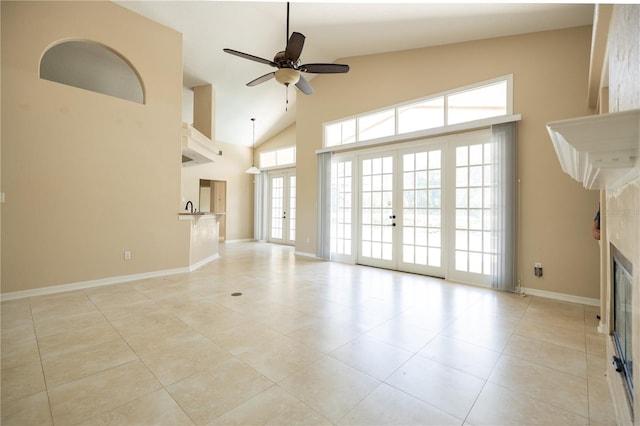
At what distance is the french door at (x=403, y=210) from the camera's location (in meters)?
4.89

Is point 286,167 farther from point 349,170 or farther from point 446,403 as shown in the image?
point 446,403

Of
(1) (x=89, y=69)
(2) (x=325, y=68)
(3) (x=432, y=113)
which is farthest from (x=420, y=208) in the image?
(1) (x=89, y=69)

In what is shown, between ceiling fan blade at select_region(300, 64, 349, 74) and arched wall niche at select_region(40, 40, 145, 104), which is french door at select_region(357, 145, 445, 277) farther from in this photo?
arched wall niche at select_region(40, 40, 145, 104)

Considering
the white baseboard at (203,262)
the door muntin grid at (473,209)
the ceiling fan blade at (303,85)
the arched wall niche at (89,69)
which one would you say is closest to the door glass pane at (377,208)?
the door muntin grid at (473,209)

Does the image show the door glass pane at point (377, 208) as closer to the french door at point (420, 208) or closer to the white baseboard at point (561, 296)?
the french door at point (420, 208)

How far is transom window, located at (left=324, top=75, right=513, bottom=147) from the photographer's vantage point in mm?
4266

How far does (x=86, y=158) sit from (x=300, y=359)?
14.0ft

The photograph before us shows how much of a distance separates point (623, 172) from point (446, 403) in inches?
60.5

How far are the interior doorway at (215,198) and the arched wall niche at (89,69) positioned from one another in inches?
161

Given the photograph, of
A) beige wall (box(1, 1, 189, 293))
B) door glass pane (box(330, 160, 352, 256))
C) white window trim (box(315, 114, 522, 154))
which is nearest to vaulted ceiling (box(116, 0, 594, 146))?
beige wall (box(1, 1, 189, 293))

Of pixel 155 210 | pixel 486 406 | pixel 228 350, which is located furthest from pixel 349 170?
pixel 486 406

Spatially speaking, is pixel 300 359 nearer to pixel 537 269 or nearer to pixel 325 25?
pixel 537 269

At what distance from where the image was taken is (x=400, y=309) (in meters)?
3.36

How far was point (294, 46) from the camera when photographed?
3207mm
